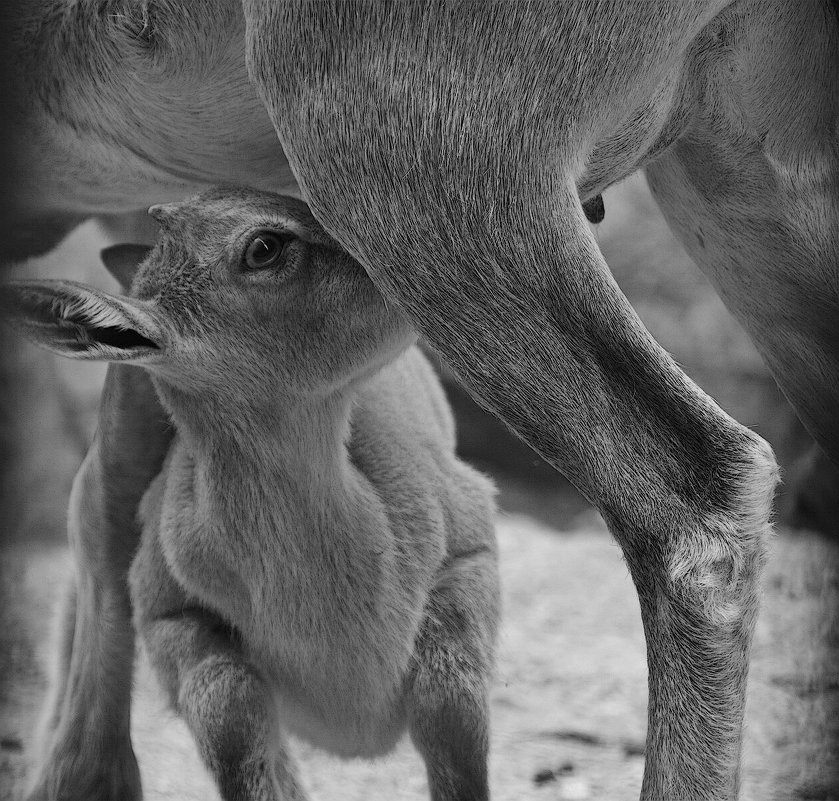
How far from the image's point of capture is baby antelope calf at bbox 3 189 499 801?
223 cm

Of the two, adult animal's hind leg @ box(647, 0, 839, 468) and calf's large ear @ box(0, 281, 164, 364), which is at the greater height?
adult animal's hind leg @ box(647, 0, 839, 468)

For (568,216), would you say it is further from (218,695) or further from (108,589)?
(108,589)

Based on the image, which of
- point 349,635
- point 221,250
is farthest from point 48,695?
point 221,250

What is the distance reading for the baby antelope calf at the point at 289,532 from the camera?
7.32 ft

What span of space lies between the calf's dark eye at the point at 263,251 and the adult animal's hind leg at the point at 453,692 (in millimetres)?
694

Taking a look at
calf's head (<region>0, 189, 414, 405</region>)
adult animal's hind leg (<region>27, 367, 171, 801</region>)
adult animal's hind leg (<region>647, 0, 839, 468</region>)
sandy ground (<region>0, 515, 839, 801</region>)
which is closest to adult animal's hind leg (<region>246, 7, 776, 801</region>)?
calf's head (<region>0, 189, 414, 405</region>)

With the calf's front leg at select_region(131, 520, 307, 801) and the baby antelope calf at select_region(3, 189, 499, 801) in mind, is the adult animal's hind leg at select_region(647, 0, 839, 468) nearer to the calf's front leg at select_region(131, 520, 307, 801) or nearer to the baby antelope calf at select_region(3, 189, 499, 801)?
the baby antelope calf at select_region(3, 189, 499, 801)

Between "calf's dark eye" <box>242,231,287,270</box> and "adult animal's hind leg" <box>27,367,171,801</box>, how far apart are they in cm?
64

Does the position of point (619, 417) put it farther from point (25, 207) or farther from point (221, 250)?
point (25, 207)

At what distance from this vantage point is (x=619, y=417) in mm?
1852

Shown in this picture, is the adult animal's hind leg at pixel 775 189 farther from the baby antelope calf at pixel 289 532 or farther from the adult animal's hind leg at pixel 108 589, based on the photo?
the adult animal's hind leg at pixel 108 589

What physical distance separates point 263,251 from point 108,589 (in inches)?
40.2

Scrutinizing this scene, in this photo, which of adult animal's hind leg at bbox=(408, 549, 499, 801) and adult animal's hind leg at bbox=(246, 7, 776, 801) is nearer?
adult animal's hind leg at bbox=(246, 7, 776, 801)

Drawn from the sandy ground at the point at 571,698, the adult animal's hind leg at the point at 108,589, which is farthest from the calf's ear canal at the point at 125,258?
the sandy ground at the point at 571,698
